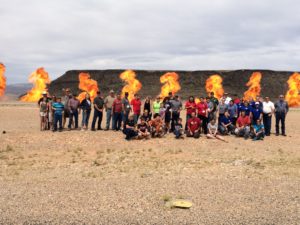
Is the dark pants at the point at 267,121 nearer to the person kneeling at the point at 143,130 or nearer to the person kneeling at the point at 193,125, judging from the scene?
the person kneeling at the point at 193,125

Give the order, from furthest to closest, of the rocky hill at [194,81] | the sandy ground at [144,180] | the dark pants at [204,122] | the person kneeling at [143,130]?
the rocky hill at [194,81]
the dark pants at [204,122]
the person kneeling at [143,130]
the sandy ground at [144,180]

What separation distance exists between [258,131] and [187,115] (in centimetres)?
273

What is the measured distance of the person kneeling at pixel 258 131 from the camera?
1364 cm

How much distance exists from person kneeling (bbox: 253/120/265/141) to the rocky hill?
5646cm

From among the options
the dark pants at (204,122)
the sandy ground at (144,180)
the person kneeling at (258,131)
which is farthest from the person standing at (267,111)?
the dark pants at (204,122)

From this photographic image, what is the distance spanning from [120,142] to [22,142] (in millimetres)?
3413

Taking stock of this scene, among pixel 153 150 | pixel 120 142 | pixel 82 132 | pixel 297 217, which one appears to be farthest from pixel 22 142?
pixel 297 217

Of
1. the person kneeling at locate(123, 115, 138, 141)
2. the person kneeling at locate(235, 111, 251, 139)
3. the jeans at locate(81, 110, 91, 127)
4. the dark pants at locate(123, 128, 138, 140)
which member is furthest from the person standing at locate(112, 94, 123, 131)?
the person kneeling at locate(235, 111, 251, 139)

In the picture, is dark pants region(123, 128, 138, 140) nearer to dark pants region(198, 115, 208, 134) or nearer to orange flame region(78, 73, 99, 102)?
dark pants region(198, 115, 208, 134)

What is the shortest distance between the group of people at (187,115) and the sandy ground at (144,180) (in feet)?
2.01

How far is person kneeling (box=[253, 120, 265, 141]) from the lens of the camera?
13641 millimetres

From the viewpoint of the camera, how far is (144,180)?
26.8 feet

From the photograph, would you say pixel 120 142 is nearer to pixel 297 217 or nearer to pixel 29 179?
pixel 29 179

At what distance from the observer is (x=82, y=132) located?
47.3 ft
